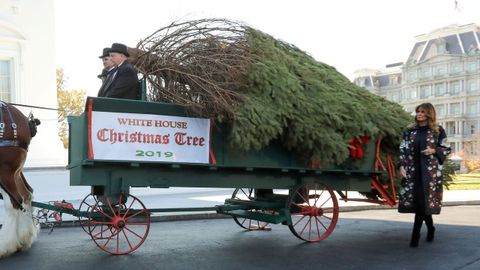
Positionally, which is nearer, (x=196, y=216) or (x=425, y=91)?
(x=196, y=216)

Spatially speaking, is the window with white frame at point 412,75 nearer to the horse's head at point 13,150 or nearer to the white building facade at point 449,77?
the white building facade at point 449,77

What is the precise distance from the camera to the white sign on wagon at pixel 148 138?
19.3 ft

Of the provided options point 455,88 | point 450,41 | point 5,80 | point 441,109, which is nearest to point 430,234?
point 5,80

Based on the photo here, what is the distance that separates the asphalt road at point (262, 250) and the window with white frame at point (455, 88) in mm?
76074

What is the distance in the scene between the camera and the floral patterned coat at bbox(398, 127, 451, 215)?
6.64 metres

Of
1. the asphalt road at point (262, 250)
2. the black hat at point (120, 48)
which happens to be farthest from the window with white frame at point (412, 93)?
the black hat at point (120, 48)

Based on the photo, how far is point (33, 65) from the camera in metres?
15.1

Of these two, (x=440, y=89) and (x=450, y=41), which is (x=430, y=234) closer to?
(x=450, y=41)

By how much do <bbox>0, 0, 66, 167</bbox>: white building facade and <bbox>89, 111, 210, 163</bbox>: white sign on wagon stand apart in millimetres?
9456

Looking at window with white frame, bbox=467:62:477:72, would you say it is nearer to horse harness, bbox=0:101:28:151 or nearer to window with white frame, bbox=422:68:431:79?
window with white frame, bbox=422:68:431:79

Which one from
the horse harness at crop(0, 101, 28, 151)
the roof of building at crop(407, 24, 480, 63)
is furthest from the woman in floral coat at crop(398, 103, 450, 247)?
the roof of building at crop(407, 24, 480, 63)

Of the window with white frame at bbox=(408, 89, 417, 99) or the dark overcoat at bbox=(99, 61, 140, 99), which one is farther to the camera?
the window with white frame at bbox=(408, 89, 417, 99)

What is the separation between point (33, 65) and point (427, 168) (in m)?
12.3

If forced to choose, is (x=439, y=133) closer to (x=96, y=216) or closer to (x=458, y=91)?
(x=96, y=216)
